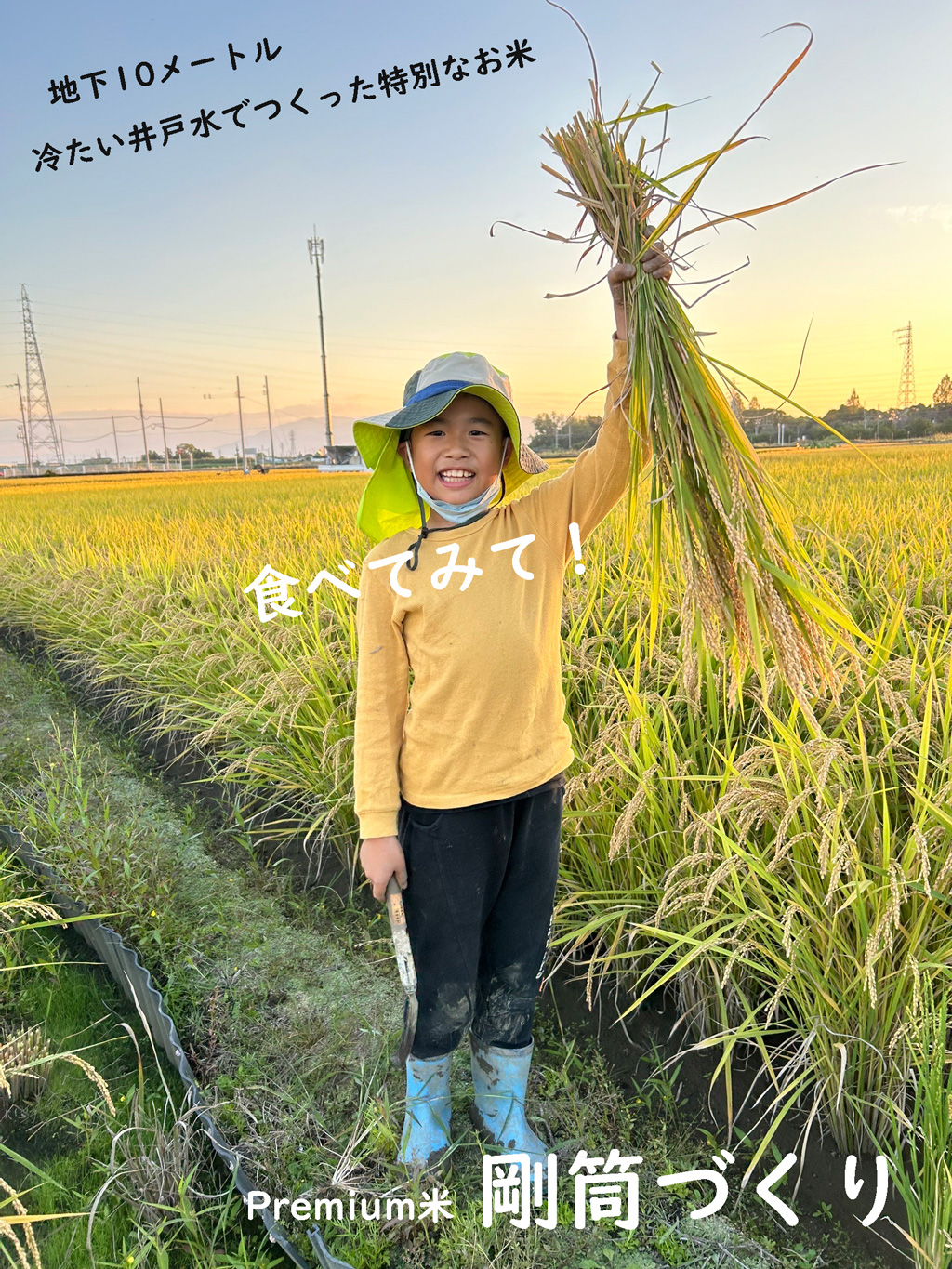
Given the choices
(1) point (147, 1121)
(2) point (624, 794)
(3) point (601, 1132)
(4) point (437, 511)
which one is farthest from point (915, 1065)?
(1) point (147, 1121)

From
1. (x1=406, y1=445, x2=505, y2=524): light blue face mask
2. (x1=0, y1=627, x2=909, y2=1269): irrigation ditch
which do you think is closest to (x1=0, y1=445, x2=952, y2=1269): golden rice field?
(x1=0, y1=627, x2=909, y2=1269): irrigation ditch

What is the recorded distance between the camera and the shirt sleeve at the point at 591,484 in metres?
1.31

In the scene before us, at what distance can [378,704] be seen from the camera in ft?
4.71

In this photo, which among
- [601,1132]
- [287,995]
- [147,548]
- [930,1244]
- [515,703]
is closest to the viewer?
[930,1244]

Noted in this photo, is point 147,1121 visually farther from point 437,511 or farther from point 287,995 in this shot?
point 437,511

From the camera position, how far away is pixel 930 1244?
1188 millimetres

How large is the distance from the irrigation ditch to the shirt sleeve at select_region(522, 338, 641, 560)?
3.59 ft

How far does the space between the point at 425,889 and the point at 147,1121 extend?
0.89 meters

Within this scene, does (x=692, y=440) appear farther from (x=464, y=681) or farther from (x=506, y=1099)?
(x=506, y=1099)

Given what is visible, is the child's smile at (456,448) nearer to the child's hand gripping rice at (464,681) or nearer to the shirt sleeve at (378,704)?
the child's hand gripping rice at (464,681)

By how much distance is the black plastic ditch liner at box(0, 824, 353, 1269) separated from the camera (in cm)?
138

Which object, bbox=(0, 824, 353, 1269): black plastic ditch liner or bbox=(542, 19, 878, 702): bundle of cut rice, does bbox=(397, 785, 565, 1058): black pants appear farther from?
bbox=(542, 19, 878, 702): bundle of cut rice

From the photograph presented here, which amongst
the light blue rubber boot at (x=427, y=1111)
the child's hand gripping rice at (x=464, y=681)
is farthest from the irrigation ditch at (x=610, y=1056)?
the child's hand gripping rice at (x=464, y=681)

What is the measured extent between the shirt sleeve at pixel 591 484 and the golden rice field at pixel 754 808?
18cm
